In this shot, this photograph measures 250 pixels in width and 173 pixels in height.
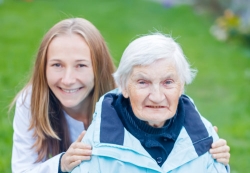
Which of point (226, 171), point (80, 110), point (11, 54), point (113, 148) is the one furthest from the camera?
point (11, 54)

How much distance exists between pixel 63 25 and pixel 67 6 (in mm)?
8326

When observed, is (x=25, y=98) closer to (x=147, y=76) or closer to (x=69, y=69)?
(x=69, y=69)

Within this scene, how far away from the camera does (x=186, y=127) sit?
9.47 ft

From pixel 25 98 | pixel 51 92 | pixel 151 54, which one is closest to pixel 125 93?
pixel 151 54

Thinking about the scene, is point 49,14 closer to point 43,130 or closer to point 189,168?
point 43,130

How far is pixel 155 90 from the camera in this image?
105 inches

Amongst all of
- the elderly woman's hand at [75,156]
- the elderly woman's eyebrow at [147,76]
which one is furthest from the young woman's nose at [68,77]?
the elderly woman's eyebrow at [147,76]

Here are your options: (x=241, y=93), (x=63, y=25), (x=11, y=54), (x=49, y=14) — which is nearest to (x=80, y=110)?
(x=63, y=25)

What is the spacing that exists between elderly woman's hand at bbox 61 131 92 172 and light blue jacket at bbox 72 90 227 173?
0.10 feet

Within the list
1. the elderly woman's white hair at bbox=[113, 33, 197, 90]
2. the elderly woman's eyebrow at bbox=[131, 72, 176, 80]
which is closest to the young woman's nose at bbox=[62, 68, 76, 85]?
the elderly woman's white hair at bbox=[113, 33, 197, 90]

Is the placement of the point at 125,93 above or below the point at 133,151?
above

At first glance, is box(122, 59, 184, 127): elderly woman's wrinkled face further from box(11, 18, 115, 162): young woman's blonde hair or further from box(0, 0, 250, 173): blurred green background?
box(0, 0, 250, 173): blurred green background

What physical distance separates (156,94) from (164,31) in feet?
21.8

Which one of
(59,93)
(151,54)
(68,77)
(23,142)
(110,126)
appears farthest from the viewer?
(23,142)
